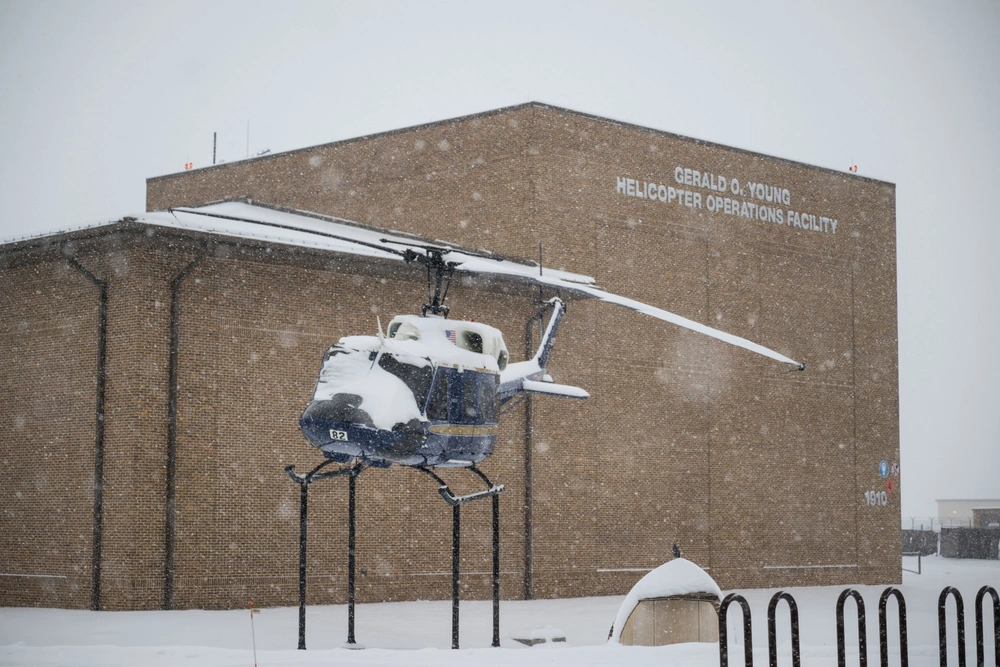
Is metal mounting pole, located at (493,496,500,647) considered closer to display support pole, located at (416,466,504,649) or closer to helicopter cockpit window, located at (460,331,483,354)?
display support pole, located at (416,466,504,649)

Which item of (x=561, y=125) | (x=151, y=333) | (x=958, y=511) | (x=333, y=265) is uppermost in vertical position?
(x=561, y=125)

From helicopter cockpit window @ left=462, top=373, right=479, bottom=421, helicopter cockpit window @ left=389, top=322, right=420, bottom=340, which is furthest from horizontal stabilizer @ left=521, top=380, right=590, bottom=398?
helicopter cockpit window @ left=389, top=322, right=420, bottom=340

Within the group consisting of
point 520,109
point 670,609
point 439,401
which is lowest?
point 670,609

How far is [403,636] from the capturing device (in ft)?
59.5

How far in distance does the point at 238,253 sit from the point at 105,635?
7767 mm

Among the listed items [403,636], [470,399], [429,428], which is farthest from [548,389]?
[403,636]

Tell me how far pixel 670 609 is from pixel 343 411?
474 cm

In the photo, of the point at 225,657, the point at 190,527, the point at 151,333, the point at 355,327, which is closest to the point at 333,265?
the point at 355,327

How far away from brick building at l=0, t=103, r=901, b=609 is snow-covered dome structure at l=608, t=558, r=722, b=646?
360 inches

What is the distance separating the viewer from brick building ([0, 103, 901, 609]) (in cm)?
2119

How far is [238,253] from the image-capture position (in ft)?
72.6

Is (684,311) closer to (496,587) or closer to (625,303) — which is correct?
(625,303)

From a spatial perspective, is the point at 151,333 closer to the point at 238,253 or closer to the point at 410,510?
the point at 238,253

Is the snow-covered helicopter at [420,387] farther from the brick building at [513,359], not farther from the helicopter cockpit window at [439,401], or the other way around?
the brick building at [513,359]
